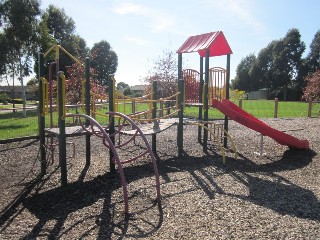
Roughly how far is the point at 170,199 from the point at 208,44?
457 cm

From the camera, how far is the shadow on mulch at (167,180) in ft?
11.7

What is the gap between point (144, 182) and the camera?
197 inches

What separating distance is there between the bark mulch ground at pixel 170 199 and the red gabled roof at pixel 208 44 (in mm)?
2714

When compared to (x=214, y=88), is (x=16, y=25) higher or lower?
higher

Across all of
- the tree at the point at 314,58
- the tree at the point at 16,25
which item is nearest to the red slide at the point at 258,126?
the tree at the point at 16,25

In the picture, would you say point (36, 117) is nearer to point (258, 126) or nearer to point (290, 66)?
point (258, 126)

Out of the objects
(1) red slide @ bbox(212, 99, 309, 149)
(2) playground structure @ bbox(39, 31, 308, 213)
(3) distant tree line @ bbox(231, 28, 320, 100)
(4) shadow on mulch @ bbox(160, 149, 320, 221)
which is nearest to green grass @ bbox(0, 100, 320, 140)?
(2) playground structure @ bbox(39, 31, 308, 213)

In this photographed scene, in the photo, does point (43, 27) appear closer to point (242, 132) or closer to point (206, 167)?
point (242, 132)

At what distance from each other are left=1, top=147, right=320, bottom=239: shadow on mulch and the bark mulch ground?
0.01 metres

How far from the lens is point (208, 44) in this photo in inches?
301

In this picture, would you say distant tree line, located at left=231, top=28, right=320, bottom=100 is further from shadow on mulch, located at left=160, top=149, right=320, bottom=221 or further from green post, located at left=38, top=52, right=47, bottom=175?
green post, located at left=38, top=52, right=47, bottom=175

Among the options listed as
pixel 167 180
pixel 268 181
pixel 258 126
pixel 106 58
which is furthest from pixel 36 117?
pixel 106 58

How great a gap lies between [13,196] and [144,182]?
1.87 m

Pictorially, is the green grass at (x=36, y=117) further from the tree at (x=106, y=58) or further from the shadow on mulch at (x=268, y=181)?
the tree at (x=106, y=58)
